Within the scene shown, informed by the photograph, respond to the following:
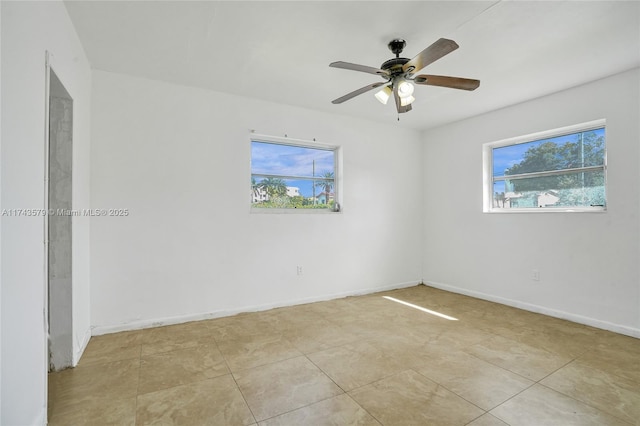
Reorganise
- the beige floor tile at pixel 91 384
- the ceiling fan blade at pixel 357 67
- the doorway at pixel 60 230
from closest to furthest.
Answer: the beige floor tile at pixel 91 384 → the ceiling fan blade at pixel 357 67 → the doorway at pixel 60 230

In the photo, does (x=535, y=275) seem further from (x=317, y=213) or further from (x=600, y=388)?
(x=317, y=213)

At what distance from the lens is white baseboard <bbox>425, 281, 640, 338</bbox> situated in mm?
3125

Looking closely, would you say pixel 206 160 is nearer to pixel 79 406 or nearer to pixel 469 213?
pixel 79 406

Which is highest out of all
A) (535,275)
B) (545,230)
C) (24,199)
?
(24,199)

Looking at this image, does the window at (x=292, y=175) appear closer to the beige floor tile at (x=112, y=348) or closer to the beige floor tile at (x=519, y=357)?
the beige floor tile at (x=112, y=348)

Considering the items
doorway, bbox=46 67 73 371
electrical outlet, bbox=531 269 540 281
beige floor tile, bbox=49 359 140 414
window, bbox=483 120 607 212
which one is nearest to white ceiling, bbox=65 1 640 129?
window, bbox=483 120 607 212

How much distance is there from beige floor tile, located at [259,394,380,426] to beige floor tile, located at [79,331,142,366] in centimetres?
156

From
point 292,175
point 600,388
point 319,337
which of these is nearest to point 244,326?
point 319,337

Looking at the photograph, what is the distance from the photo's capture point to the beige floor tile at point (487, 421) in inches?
69.3

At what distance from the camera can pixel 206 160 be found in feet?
11.7

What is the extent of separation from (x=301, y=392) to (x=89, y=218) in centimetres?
261

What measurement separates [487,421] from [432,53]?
7.53ft

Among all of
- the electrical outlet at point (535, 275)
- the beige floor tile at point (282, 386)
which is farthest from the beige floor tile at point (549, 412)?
the electrical outlet at point (535, 275)

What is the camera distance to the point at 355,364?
2.47 m
